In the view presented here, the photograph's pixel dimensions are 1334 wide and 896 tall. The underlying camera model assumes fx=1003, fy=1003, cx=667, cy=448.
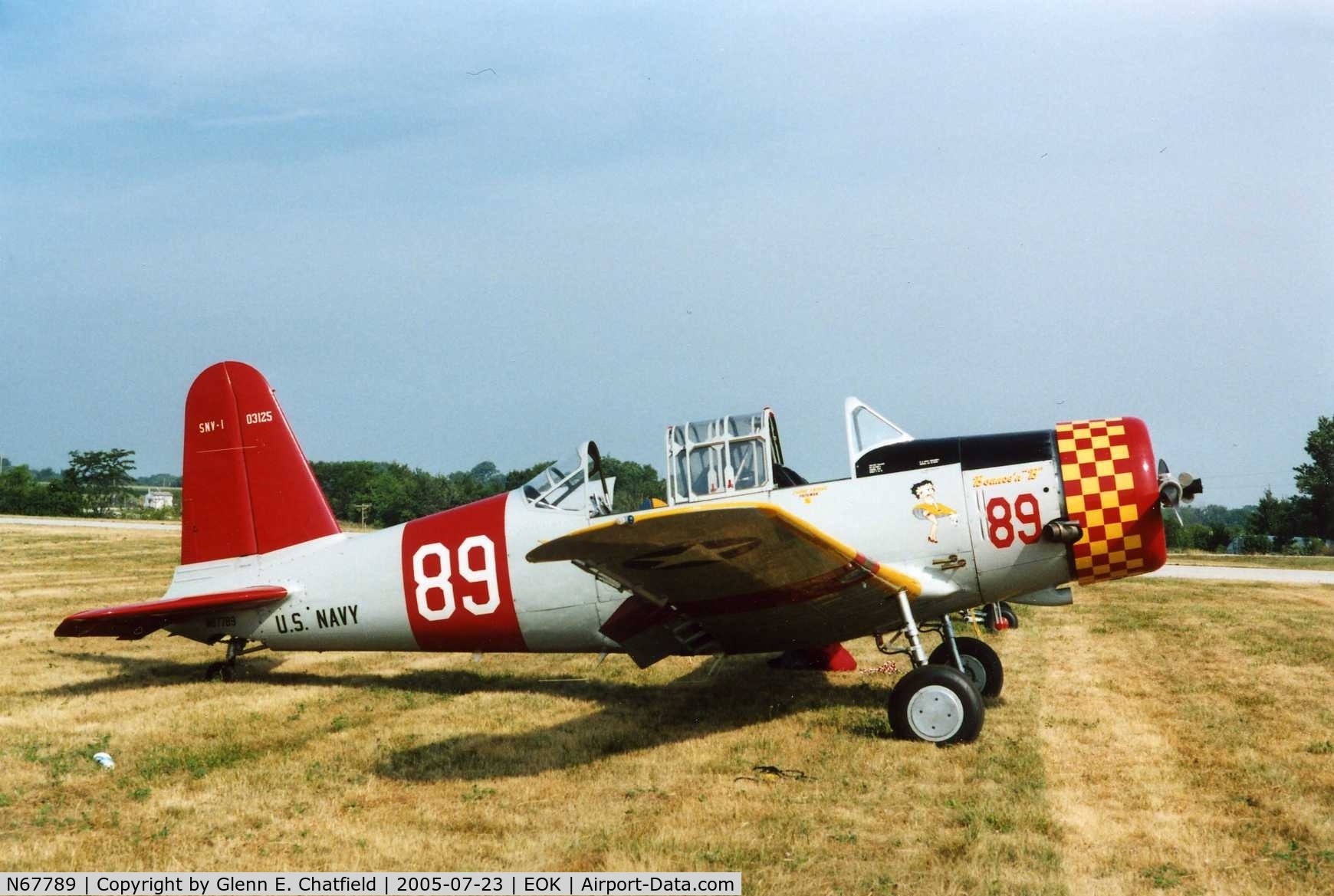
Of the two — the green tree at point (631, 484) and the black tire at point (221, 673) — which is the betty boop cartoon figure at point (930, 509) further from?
the black tire at point (221, 673)

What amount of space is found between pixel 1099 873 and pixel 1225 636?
7.90 meters

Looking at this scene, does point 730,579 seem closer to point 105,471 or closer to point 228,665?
point 228,665

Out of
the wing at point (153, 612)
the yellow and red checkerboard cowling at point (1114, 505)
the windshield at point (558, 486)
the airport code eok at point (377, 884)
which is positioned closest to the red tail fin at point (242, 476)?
the wing at point (153, 612)

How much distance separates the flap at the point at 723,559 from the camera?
5625 mm

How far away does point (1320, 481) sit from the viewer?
3981 centimetres

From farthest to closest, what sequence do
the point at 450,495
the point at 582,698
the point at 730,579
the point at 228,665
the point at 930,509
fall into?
the point at 450,495, the point at 228,665, the point at 582,698, the point at 930,509, the point at 730,579

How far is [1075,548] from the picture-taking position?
22.8 feet

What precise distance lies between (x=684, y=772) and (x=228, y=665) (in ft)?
16.6

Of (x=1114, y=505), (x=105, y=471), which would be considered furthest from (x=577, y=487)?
(x=105, y=471)

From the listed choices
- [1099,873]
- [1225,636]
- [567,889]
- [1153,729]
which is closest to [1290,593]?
[1225,636]

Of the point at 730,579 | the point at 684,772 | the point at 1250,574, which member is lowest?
the point at 1250,574

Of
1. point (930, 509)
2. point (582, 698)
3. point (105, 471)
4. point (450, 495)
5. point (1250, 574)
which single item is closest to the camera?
point (930, 509)

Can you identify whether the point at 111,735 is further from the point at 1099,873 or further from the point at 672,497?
the point at 1099,873

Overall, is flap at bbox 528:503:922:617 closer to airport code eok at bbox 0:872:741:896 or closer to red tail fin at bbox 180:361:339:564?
airport code eok at bbox 0:872:741:896
